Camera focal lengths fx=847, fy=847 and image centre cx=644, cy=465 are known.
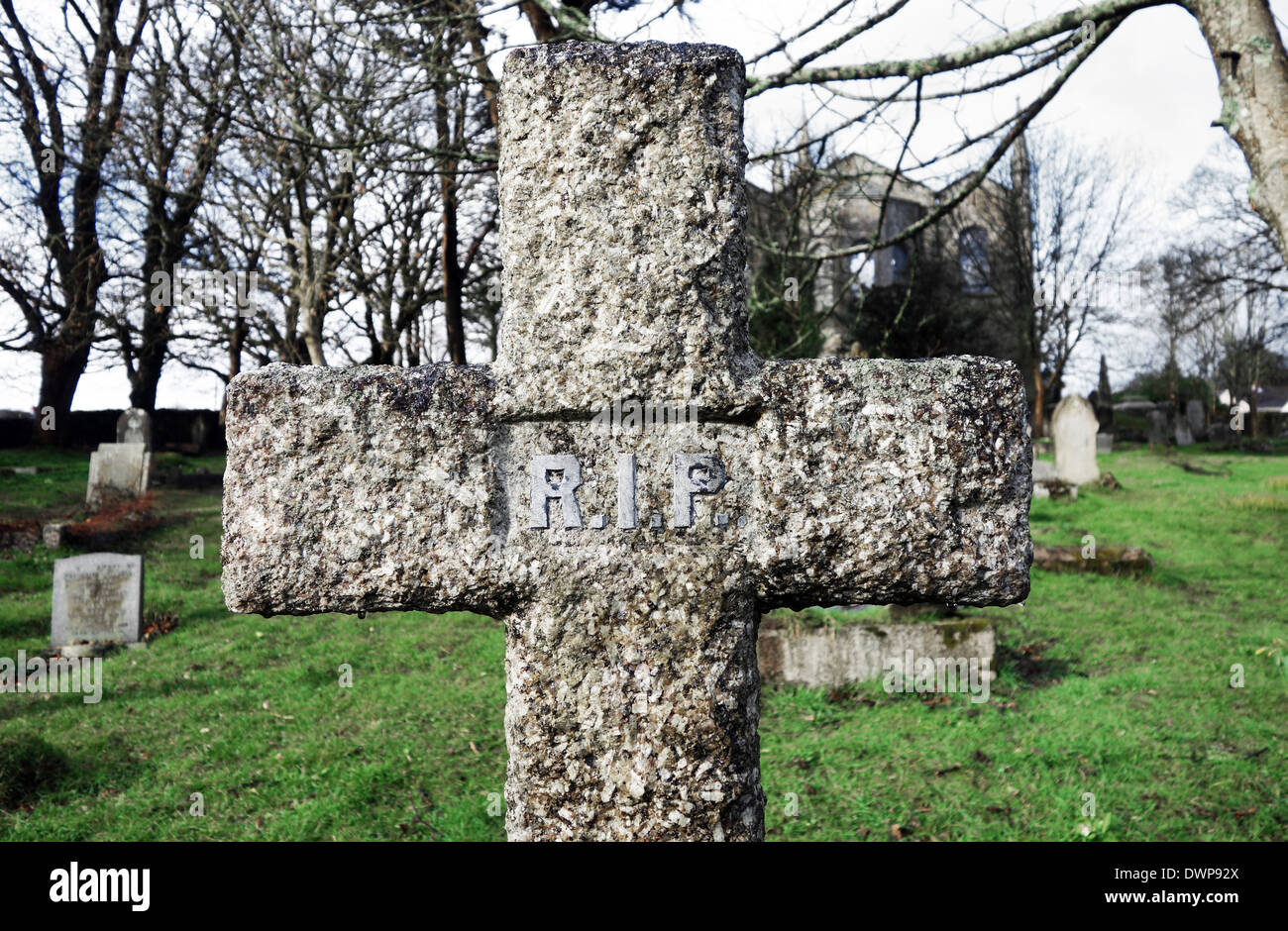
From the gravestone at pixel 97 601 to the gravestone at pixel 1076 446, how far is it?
14255mm

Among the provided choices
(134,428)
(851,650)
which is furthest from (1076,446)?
(134,428)

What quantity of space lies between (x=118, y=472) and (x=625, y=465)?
15.6 meters

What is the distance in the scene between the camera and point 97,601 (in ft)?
27.0

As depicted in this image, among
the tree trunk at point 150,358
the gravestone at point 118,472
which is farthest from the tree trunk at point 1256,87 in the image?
the tree trunk at point 150,358

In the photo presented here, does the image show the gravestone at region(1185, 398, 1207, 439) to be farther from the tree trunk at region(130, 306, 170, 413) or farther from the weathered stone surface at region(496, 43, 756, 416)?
the weathered stone surface at region(496, 43, 756, 416)

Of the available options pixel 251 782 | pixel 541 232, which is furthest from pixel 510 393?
pixel 251 782

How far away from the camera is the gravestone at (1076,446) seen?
49.8 ft

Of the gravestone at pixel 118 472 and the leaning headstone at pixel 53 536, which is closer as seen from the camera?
the leaning headstone at pixel 53 536

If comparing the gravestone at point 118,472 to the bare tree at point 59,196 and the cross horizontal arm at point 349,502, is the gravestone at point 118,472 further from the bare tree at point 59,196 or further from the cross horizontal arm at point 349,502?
the cross horizontal arm at point 349,502

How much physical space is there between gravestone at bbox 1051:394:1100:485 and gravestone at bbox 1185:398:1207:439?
14459mm

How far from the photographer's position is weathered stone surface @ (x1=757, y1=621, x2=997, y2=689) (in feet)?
20.8

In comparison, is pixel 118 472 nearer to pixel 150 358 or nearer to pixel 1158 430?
pixel 150 358

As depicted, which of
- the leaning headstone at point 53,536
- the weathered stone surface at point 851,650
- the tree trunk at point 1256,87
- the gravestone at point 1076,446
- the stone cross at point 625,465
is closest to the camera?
the stone cross at point 625,465

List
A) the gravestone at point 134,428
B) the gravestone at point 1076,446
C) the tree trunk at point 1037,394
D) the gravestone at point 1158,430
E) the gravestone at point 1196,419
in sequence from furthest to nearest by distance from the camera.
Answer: the tree trunk at point 1037,394, the gravestone at point 1196,419, the gravestone at point 1158,430, the gravestone at point 134,428, the gravestone at point 1076,446
